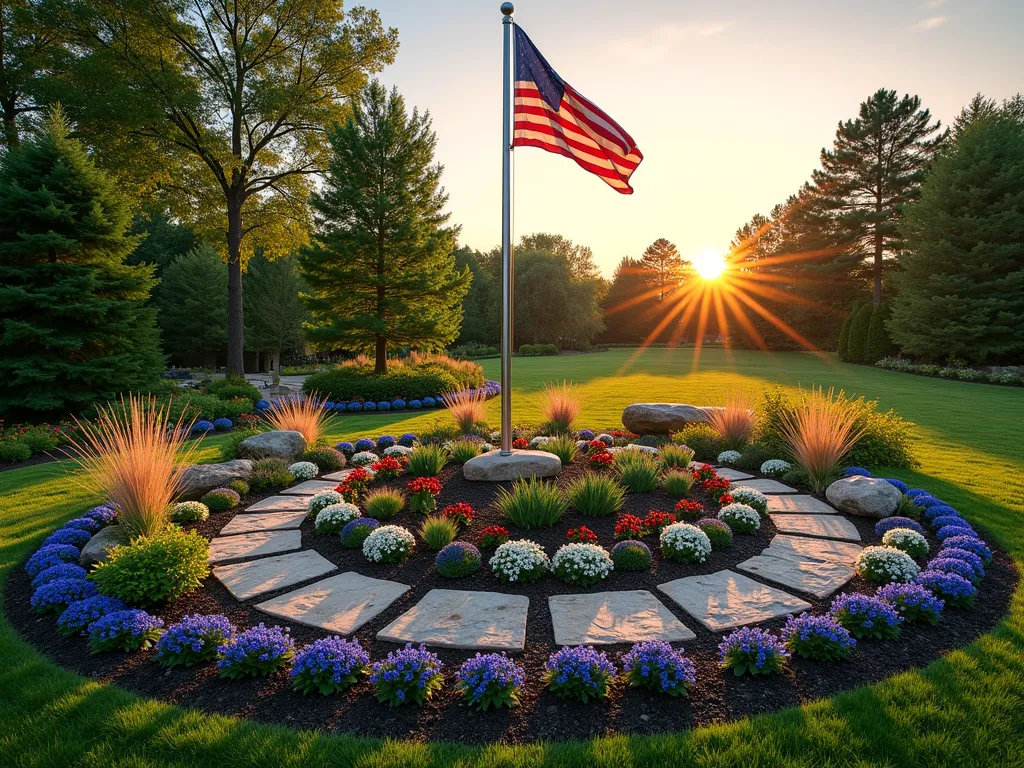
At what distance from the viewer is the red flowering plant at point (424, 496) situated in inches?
177

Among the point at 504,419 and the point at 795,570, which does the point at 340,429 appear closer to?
the point at 504,419

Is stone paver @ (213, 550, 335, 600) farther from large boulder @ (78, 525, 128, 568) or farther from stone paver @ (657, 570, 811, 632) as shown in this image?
stone paver @ (657, 570, 811, 632)

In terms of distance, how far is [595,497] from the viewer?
435 cm

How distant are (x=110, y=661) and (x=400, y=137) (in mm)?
13463

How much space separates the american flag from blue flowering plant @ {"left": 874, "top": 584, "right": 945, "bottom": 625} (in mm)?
4299

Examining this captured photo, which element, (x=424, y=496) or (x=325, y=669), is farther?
(x=424, y=496)

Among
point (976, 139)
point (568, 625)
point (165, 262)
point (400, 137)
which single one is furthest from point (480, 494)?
point (165, 262)

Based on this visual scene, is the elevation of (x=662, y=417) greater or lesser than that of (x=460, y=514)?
greater

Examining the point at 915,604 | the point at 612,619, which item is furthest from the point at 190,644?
the point at 915,604

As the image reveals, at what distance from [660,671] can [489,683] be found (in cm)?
76

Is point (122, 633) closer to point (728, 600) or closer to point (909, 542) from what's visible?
point (728, 600)

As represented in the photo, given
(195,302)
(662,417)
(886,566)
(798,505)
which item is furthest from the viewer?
(195,302)

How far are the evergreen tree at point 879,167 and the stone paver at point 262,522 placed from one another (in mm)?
32429

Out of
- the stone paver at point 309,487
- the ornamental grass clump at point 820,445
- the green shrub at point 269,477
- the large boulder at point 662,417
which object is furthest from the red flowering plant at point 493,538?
the large boulder at point 662,417
